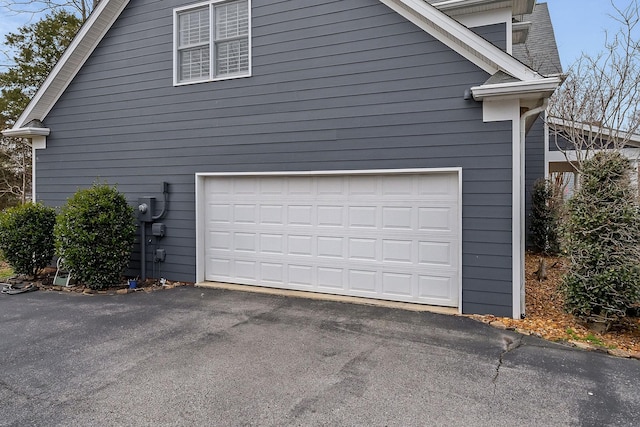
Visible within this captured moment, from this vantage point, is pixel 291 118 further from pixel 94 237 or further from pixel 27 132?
pixel 27 132

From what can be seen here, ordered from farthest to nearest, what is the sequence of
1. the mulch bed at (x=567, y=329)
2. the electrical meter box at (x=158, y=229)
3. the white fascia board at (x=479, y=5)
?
the electrical meter box at (x=158, y=229)
the white fascia board at (x=479, y=5)
the mulch bed at (x=567, y=329)

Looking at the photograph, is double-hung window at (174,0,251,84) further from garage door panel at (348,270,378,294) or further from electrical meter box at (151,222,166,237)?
garage door panel at (348,270,378,294)

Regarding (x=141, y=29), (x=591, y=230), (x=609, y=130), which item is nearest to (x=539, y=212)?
(x=609, y=130)

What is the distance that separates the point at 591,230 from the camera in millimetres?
4676

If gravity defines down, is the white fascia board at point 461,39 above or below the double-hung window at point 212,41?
below

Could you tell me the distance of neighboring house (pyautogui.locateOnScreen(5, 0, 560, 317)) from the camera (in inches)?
207

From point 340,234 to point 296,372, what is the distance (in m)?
2.88

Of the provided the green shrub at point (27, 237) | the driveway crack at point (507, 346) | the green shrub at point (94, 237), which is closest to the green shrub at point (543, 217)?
the driveway crack at point (507, 346)

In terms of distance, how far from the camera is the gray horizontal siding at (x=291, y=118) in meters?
5.31

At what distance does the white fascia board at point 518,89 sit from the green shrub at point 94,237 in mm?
6143

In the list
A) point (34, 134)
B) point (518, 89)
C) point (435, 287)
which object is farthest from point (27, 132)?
point (518, 89)

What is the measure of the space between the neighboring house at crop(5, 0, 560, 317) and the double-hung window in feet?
0.11

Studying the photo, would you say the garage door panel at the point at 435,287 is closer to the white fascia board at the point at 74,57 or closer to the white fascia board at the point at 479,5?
the white fascia board at the point at 479,5

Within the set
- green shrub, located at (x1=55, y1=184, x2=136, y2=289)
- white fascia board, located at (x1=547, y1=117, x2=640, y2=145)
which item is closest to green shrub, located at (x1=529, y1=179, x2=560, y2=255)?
white fascia board, located at (x1=547, y1=117, x2=640, y2=145)
